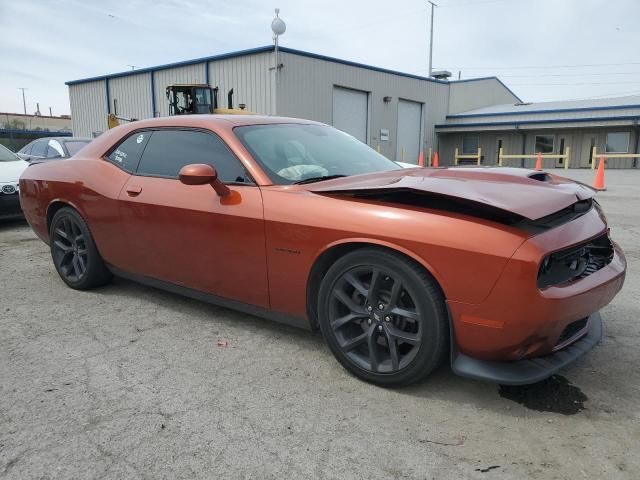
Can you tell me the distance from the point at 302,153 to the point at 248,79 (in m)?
19.1

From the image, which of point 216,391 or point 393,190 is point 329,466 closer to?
point 216,391

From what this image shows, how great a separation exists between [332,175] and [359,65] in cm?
2188

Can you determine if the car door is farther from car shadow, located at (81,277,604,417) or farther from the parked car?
the parked car

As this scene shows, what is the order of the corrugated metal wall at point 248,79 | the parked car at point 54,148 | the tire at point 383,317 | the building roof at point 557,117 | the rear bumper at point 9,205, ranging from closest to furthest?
the tire at point 383,317 < the rear bumper at point 9,205 < the parked car at point 54,148 < the corrugated metal wall at point 248,79 < the building roof at point 557,117

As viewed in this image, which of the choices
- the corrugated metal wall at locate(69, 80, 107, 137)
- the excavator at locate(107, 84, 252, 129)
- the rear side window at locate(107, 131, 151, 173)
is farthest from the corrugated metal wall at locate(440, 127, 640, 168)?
the rear side window at locate(107, 131, 151, 173)

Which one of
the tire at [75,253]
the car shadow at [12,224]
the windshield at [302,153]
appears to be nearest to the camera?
the windshield at [302,153]

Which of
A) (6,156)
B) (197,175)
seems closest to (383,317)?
(197,175)

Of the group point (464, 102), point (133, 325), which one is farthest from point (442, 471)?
point (464, 102)

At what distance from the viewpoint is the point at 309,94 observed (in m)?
21.3

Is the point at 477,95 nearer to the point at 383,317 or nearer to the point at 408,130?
the point at 408,130

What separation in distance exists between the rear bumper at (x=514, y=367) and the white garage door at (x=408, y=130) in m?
25.1

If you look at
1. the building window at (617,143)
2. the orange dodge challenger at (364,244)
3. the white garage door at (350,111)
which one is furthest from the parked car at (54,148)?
the building window at (617,143)

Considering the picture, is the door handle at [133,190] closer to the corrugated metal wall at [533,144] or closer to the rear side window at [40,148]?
the rear side window at [40,148]

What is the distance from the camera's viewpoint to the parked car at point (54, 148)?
29.5 feet
